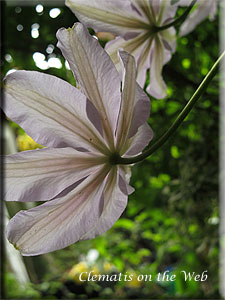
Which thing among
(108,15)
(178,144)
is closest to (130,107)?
(108,15)

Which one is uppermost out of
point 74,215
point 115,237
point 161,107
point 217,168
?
point 74,215

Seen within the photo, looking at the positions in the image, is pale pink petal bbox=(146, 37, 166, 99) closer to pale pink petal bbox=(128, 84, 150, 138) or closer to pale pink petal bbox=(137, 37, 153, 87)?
pale pink petal bbox=(137, 37, 153, 87)

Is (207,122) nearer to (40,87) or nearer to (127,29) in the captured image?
(127,29)

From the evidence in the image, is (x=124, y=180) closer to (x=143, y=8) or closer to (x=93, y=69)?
(x=93, y=69)

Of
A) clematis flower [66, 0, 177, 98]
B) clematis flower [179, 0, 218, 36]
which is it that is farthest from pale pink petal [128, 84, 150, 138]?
clematis flower [179, 0, 218, 36]

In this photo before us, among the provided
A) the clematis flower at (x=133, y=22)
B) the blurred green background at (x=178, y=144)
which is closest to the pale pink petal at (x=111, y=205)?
the clematis flower at (x=133, y=22)

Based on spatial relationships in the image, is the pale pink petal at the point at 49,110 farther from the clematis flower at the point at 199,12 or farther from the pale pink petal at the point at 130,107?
the clematis flower at the point at 199,12

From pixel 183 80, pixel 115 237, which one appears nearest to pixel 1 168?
pixel 183 80
